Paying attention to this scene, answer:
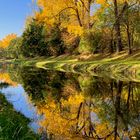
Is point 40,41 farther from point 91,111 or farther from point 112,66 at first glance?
point 91,111

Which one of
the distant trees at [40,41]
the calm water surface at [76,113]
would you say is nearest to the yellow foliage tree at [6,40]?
the distant trees at [40,41]

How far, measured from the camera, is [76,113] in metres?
19.0

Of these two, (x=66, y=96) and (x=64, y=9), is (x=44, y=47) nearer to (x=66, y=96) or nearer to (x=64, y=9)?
(x=64, y=9)

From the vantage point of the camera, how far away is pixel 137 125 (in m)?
14.8

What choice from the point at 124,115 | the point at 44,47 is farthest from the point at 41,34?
the point at 124,115

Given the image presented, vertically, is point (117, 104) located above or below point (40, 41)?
below

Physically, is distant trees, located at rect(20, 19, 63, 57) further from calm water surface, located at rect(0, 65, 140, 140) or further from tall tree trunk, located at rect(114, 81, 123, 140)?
tall tree trunk, located at rect(114, 81, 123, 140)

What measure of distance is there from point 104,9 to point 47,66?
15.5 metres

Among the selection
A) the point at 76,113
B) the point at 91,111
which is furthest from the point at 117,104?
the point at 76,113

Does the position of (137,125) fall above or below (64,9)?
below

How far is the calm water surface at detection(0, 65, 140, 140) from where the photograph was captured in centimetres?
1272

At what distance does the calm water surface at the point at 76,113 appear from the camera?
501 inches

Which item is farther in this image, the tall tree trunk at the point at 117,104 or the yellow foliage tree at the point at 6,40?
the yellow foliage tree at the point at 6,40

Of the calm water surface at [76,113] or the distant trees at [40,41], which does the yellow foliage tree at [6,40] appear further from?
the calm water surface at [76,113]
